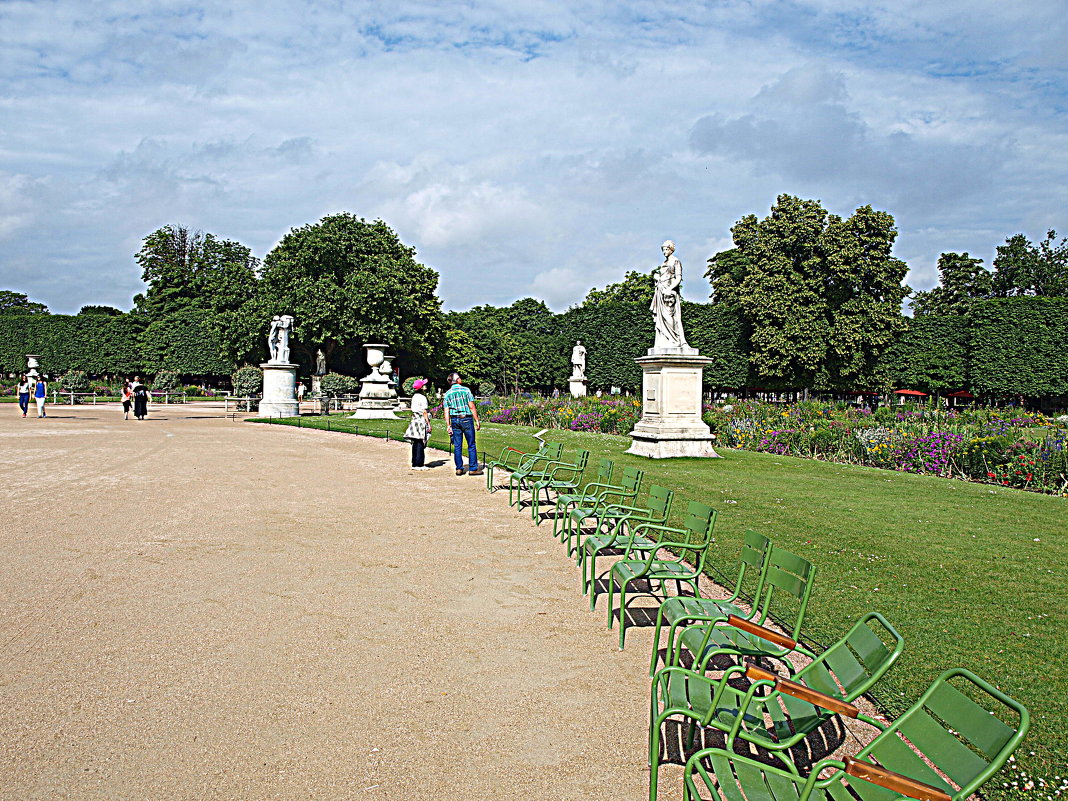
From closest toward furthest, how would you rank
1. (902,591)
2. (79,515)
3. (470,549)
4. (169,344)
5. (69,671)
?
(69,671)
(902,591)
(470,549)
(79,515)
(169,344)

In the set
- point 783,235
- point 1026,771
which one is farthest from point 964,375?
point 1026,771

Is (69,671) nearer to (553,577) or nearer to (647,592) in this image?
(553,577)

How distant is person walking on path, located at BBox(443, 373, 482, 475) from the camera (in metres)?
12.2

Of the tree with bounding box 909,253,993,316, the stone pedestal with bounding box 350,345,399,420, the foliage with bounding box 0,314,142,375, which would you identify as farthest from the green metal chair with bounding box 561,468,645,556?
the tree with bounding box 909,253,993,316

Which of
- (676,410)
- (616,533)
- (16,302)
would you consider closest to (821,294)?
(676,410)

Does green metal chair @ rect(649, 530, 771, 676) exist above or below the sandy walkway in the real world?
above

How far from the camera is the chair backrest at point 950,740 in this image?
2.13 metres

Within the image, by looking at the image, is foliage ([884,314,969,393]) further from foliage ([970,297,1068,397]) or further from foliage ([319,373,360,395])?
foliage ([319,373,360,395])

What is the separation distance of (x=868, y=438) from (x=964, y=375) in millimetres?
30730

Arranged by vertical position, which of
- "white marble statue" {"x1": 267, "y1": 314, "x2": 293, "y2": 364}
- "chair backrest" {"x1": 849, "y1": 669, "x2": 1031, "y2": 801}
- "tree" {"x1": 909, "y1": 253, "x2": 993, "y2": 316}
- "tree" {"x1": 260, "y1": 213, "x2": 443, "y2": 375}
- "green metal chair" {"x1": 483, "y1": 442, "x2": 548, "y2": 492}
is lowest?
"green metal chair" {"x1": 483, "y1": 442, "x2": 548, "y2": 492}

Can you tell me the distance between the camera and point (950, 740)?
2338 mm

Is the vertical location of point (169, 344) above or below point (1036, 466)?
above

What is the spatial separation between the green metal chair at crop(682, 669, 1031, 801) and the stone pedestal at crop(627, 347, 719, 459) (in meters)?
11.5

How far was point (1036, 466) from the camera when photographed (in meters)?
11.5
